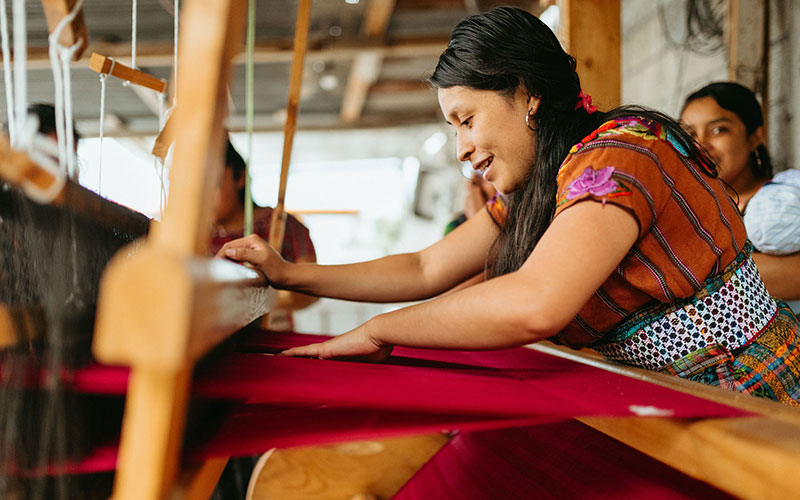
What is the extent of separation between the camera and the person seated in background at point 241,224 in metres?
2.49

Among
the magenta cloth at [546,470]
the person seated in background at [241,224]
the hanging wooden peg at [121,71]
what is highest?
the hanging wooden peg at [121,71]

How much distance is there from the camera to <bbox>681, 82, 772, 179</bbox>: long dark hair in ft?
7.01

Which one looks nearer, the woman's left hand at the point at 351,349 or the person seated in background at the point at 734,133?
the woman's left hand at the point at 351,349

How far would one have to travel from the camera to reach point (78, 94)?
5.90 meters

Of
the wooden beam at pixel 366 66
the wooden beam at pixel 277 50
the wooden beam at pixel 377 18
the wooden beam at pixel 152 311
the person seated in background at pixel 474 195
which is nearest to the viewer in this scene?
the wooden beam at pixel 152 311

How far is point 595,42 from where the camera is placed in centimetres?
212

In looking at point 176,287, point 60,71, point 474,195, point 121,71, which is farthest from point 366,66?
point 176,287

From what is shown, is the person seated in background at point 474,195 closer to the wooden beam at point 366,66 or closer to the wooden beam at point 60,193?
the wooden beam at point 366,66

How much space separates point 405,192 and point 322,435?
928 centimetres

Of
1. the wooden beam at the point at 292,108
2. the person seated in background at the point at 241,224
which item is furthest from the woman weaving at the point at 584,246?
the person seated in background at the point at 241,224

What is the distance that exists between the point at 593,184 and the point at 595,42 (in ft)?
4.64

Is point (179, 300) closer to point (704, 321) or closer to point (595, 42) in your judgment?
point (704, 321)

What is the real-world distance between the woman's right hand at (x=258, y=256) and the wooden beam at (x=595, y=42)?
129 centimetres

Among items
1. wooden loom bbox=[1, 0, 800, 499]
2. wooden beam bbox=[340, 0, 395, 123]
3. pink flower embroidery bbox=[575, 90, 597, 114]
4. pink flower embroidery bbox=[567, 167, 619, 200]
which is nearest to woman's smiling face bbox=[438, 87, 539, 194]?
pink flower embroidery bbox=[575, 90, 597, 114]
